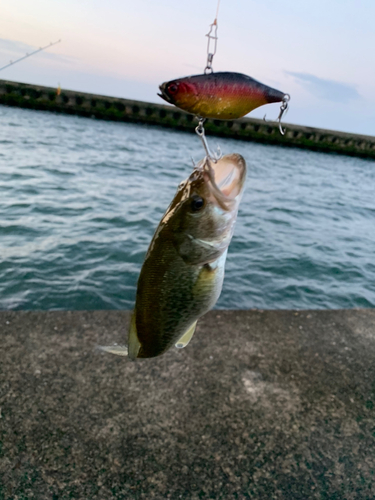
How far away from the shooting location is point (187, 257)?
1.65 m

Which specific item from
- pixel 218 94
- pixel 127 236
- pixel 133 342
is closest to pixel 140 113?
pixel 127 236

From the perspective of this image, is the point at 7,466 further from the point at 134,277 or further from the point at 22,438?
the point at 134,277

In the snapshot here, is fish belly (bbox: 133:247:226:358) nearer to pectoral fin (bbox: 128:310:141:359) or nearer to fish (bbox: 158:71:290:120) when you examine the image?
pectoral fin (bbox: 128:310:141:359)

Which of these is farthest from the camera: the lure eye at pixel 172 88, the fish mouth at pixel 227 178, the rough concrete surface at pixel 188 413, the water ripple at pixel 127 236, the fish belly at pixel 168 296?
the water ripple at pixel 127 236

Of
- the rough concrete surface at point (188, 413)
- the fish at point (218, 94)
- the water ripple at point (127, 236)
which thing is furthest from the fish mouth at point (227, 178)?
the water ripple at point (127, 236)

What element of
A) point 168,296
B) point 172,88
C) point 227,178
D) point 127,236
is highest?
point 172,88

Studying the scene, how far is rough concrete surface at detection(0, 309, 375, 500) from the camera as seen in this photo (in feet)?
9.05

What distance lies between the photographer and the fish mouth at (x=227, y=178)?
4.81 ft

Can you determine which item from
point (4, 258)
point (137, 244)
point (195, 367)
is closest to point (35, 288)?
point (4, 258)

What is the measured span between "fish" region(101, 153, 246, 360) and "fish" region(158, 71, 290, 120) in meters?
0.32

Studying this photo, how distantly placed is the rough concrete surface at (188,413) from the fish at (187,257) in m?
1.51

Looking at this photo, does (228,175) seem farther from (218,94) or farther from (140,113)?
(140,113)

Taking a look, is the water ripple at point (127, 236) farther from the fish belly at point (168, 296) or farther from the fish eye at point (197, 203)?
the fish eye at point (197, 203)

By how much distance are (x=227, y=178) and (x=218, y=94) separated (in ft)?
1.52
